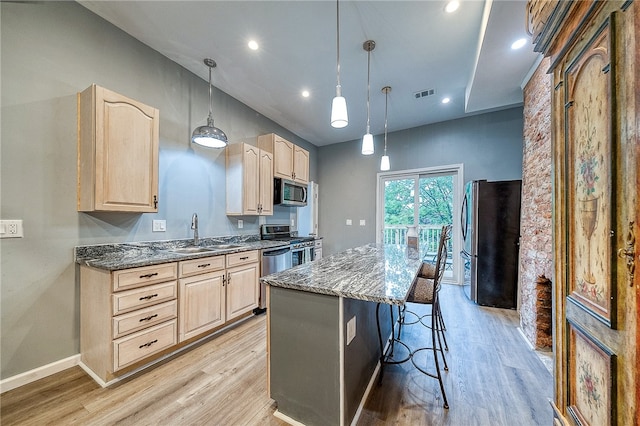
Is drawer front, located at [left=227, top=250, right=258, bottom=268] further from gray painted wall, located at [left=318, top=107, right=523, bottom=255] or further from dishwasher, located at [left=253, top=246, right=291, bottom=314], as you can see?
gray painted wall, located at [left=318, top=107, right=523, bottom=255]

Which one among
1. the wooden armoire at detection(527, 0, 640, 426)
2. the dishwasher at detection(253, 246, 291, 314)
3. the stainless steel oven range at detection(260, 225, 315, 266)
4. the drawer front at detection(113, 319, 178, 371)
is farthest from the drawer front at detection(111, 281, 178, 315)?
the wooden armoire at detection(527, 0, 640, 426)

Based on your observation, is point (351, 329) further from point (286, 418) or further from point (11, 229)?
point (11, 229)

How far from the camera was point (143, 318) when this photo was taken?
6.06 feet

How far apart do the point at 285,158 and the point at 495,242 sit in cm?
335

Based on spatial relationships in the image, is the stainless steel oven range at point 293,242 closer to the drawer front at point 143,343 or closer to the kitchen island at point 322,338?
the drawer front at point 143,343

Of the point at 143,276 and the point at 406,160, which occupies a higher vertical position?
the point at 406,160

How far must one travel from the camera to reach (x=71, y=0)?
1933mm

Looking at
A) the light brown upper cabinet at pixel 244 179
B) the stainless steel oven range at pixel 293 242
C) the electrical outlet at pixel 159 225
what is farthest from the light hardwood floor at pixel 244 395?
the light brown upper cabinet at pixel 244 179

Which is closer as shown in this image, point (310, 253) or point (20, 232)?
point (20, 232)

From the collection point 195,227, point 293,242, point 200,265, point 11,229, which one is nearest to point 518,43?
point 293,242

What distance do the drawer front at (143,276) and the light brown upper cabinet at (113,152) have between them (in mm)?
567

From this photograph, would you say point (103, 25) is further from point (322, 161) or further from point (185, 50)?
point (322, 161)

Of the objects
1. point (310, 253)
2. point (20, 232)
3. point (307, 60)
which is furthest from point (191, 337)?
point (307, 60)

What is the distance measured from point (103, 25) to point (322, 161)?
4.14 meters
